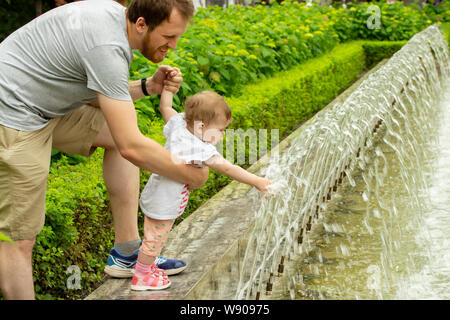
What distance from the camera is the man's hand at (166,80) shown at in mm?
2760

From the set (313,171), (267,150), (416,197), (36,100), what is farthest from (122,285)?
(267,150)

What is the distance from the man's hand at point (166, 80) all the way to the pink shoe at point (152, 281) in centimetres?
81

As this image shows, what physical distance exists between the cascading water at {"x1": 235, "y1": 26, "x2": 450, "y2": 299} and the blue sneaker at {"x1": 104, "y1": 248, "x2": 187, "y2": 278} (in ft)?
1.01

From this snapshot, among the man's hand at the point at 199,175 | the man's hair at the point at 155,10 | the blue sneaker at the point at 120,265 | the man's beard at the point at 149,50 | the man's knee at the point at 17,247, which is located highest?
the man's hair at the point at 155,10

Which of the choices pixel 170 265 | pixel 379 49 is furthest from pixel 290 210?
pixel 379 49

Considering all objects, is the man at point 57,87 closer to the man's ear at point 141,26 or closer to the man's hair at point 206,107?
the man's ear at point 141,26

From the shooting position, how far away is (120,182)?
279 centimetres

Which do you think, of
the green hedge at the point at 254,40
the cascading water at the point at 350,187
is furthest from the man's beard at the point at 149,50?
the green hedge at the point at 254,40

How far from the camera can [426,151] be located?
572cm

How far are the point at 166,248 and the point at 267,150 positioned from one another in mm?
2491

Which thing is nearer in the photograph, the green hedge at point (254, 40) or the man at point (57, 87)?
the man at point (57, 87)

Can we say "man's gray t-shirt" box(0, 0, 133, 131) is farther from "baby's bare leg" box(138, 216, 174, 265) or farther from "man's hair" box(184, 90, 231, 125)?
"baby's bare leg" box(138, 216, 174, 265)

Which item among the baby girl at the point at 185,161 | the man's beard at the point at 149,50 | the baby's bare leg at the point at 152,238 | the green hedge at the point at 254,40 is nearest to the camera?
the man's beard at the point at 149,50

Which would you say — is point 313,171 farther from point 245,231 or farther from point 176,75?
point 176,75
